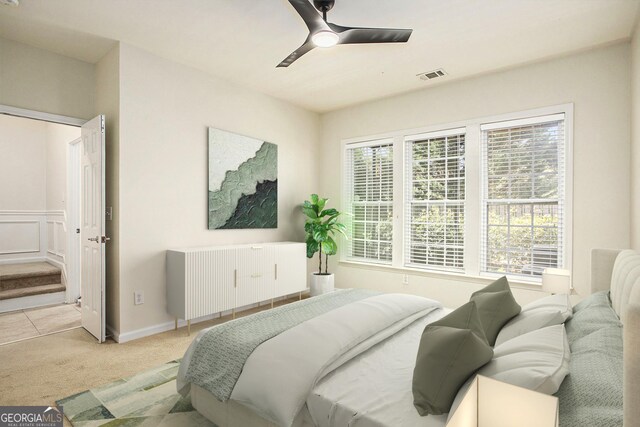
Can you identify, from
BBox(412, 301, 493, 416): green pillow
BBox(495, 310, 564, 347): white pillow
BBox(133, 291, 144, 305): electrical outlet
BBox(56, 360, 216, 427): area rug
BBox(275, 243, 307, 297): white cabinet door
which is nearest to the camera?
BBox(412, 301, 493, 416): green pillow

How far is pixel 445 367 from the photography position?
3.93 ft

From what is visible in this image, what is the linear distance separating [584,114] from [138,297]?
15.3ft

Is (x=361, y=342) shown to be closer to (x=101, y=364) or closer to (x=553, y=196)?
(x=101, y=364)

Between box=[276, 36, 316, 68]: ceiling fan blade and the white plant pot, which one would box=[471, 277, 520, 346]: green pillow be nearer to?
box=[276, 36, 316, 68]: ceiling fan blade

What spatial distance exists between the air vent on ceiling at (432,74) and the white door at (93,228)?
3333 mm

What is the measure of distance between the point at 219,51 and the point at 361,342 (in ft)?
9.87

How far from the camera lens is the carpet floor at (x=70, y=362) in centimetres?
236

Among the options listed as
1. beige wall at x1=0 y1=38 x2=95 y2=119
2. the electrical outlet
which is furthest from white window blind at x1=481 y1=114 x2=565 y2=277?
beige wall at x1=0 y1=38 x2=95 y2=119

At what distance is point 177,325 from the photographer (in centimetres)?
368

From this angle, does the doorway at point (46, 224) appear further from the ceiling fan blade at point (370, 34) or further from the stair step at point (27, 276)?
the ceiling fan blade at point (370, 34)

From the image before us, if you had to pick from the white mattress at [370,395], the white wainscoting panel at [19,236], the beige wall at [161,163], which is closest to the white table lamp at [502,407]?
the white mattress at [370,395]

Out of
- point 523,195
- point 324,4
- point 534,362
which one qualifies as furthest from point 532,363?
point 523,195

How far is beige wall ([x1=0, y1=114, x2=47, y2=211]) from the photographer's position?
5305mm

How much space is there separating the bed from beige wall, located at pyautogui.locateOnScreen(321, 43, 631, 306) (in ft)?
4.86
